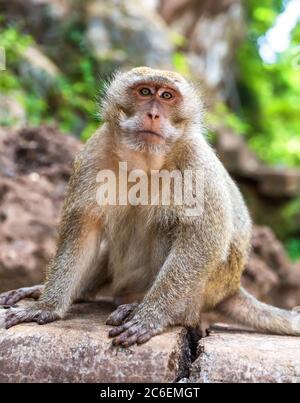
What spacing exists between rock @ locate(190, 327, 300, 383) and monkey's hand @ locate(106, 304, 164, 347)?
0.35 meters

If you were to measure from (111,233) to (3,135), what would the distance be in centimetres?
437

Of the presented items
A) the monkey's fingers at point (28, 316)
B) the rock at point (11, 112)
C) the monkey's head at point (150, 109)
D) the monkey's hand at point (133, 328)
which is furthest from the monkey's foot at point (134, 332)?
the rock at point (11, 112)

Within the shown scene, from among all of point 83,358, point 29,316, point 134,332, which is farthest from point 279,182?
point 83,358

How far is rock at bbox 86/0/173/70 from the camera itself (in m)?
14.1

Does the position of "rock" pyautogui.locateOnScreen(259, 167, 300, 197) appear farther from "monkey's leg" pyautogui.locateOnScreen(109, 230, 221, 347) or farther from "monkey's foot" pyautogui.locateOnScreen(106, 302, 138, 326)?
"monkey's foot" pyautogui.locateOnScreen(106, 302, 138, 326)

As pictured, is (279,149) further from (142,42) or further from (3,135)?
(3,135)

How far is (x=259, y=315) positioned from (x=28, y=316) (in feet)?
6.46

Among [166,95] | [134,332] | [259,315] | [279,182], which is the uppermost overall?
[279,182]

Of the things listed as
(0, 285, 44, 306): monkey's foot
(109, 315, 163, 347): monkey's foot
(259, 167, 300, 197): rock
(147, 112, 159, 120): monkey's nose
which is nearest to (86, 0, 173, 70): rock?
(259, 167, 300, 197): rock

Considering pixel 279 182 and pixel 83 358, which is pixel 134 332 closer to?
pixel 83 358

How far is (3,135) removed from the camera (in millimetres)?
8602

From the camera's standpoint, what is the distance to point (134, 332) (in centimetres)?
406

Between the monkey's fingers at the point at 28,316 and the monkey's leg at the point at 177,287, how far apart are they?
2.09 feet

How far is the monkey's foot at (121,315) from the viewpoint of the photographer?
14.5 ft
